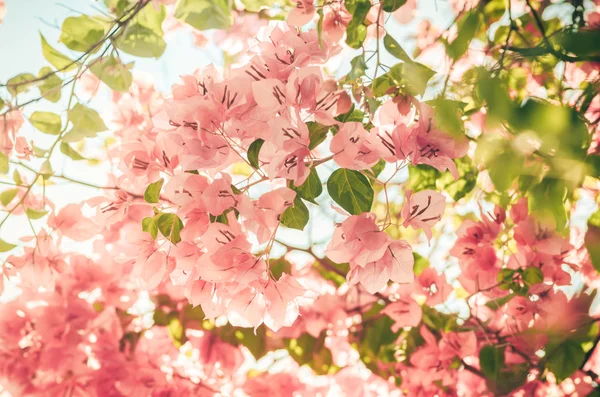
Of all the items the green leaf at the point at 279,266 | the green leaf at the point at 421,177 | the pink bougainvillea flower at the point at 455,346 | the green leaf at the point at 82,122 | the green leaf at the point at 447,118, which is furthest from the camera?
the green leaf at the point at 279,266

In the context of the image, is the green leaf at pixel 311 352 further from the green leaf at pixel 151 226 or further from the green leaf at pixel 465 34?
the green leaf at pixel 465 34

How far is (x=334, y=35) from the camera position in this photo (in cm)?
57

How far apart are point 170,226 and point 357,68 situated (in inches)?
9.4

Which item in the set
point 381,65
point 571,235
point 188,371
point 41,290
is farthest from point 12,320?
point 571,235

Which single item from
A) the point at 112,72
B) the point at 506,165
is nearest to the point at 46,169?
the point at 112,72

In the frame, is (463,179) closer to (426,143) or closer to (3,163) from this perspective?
(426,143)

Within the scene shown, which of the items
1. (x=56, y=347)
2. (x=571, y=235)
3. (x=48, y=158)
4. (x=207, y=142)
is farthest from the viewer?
(x=56, y=347)

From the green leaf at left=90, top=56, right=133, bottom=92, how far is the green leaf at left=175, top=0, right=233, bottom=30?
0.12m

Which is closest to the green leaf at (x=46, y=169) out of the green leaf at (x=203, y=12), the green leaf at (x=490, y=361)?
the green leaf at (x=203, y=12)

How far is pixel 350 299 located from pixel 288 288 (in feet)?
1.96

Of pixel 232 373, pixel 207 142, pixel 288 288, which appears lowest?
pixel 232 373

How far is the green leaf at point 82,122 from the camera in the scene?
30.1 inches

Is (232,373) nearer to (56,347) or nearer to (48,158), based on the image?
(56,347)

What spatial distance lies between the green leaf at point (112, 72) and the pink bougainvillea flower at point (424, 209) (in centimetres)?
54
